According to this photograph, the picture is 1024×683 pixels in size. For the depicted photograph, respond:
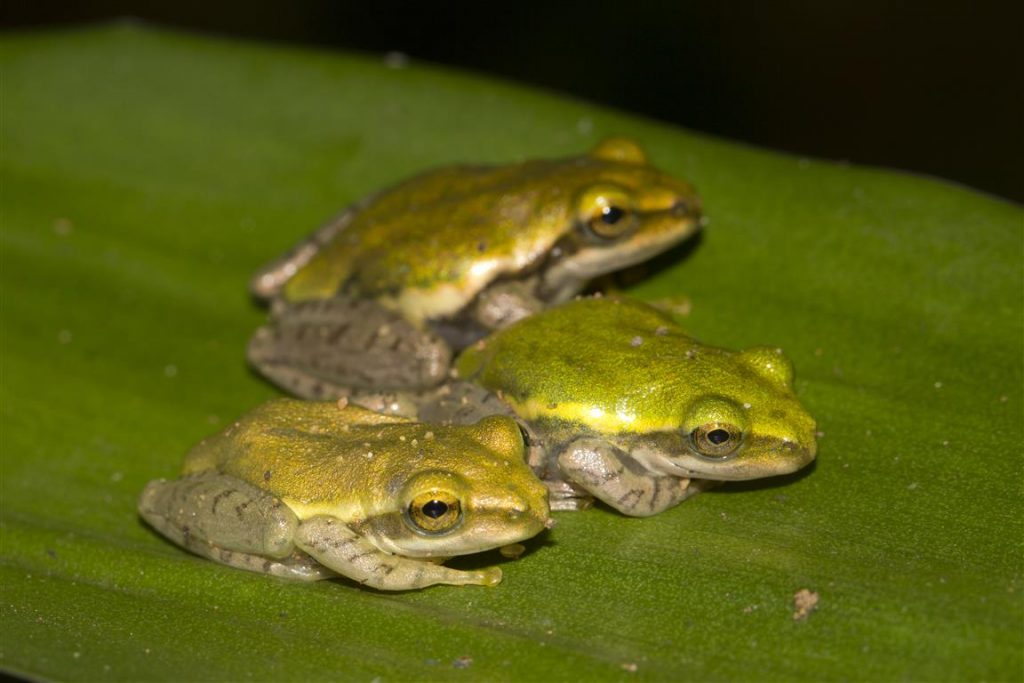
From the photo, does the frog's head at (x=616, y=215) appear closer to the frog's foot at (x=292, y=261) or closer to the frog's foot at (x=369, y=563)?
the frog's foot at (x=292, y=261)

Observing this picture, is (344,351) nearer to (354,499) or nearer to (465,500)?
(354,499)

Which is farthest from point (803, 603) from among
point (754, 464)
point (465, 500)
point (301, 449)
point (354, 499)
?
point (301, 449)

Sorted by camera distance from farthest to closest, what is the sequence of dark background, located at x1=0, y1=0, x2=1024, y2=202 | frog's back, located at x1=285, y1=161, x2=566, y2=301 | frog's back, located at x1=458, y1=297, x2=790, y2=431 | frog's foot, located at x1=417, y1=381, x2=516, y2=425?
1. dark background, located at x1=0, y1=0, x2=1024, y2=202
2. frog's back, located at x1=285, y1=161, x2=566, y2=301
3. frog's foot, located at x1=417, y1=381, x2=516, y2=425
4. frog's back, located at x1=458, y1=297, x2=790, y2=431

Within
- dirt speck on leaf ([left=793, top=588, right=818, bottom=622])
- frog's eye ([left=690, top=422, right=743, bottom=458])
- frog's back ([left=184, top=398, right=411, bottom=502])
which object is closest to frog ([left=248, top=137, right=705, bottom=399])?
frog's back ([left=184, top=398, right=411, bottom=502])

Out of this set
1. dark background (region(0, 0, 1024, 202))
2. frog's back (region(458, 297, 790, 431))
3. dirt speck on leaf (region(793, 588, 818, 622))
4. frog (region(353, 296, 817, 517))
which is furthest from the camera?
dark background (region(0, 0, 1024, 202))

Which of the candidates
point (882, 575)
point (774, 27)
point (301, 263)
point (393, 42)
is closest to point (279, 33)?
point (393, 42)

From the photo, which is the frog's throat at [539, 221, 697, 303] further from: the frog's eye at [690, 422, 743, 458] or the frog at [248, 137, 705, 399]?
the frog's eye at [690, 422, 743, 458]
